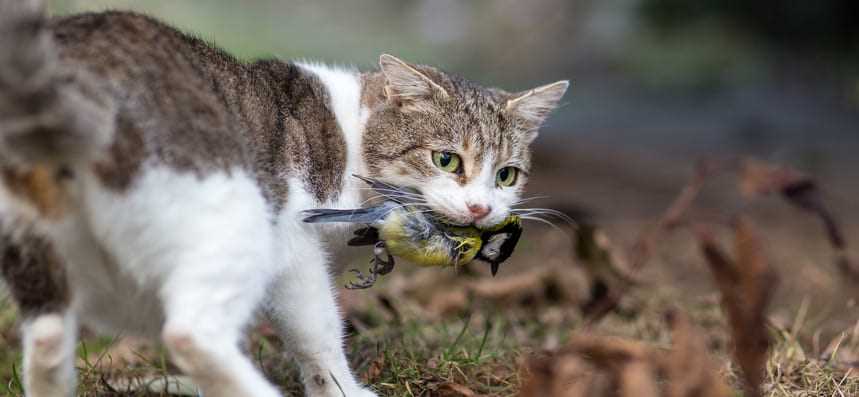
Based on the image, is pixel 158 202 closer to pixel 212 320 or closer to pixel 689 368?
pixel 212 320

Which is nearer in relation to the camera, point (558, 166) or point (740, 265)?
point (740, 265)

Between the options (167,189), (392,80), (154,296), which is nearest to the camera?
(167,189)

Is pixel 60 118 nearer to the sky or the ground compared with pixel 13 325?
nearer to the sky

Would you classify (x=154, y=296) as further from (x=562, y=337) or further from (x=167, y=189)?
(x=562, y=337)

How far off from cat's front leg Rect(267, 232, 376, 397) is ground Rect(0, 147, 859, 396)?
221 mm

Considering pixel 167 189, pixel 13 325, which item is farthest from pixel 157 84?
pixel 13 325

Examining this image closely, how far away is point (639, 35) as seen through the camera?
7.48m

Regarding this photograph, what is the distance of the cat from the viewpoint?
1.92 meters

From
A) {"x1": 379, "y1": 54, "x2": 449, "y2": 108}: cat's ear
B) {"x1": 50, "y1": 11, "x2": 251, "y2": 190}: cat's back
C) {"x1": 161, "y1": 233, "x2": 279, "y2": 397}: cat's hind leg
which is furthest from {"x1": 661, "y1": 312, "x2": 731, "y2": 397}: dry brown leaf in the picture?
{"x1": 379, "y1": 54, "x2": 449, "y2": 108}: cat's ear

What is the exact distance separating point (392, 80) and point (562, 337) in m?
1.36

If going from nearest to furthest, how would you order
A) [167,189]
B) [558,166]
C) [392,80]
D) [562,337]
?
[167,189]
[392,80]
[562,337]
[558,166]

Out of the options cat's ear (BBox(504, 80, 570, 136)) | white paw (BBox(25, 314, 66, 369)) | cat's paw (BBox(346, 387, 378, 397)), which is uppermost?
cat's ear (BBox(504, 80, 570, 136))

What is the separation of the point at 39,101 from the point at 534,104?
5.87ft

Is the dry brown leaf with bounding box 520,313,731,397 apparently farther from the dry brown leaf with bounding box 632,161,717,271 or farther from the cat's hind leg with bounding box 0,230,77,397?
the cat's hind leg with bounding box 0,230,77,397
